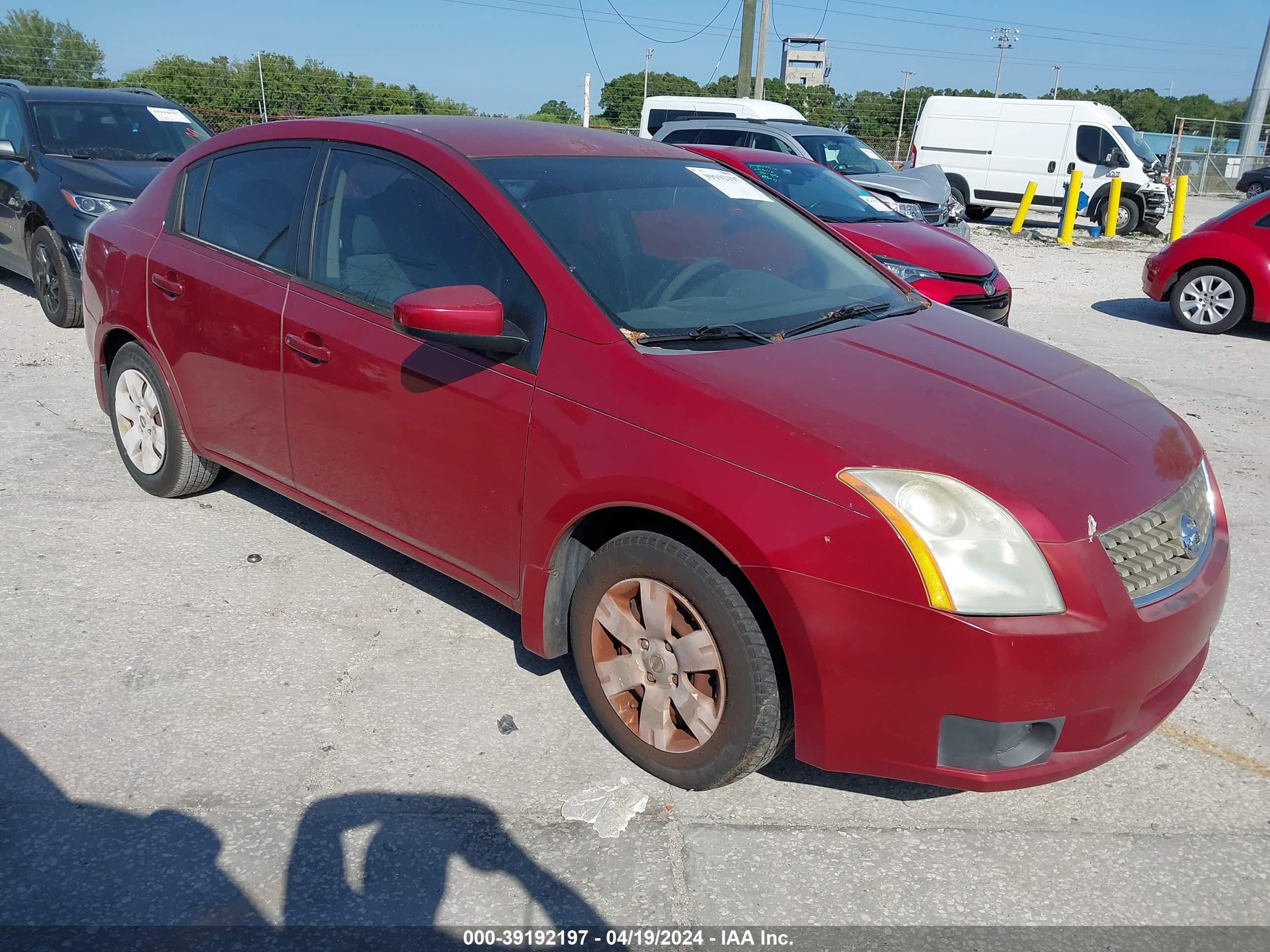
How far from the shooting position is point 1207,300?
32.2ft

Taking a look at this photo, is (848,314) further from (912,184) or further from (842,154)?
(912,184)

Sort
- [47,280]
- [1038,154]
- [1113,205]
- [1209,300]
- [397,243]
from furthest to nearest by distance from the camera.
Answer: [1038,154]
[1113,205]
[1209,300]
[47,280]
[397,243]

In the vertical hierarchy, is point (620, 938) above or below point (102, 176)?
below

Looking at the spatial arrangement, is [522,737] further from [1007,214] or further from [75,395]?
[1007,214]

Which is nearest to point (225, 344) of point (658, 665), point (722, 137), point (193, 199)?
point (193, 199)

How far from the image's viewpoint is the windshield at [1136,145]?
63.5ft

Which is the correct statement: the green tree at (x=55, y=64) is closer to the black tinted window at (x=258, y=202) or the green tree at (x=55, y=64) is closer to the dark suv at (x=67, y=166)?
the dark suv at (x=67, y=166)

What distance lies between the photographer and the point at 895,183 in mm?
12820

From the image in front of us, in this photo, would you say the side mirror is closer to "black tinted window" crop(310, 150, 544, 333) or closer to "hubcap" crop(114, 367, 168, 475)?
"black tinted window" crop(310, 150, 544, 333)

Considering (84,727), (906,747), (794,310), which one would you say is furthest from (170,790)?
(794,310)

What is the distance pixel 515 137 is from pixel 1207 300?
8.46 m

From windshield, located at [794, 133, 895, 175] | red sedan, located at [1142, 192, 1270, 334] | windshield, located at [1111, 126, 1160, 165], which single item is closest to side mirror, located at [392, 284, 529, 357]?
red sedan, located at [1142, 192, 1270, 334]

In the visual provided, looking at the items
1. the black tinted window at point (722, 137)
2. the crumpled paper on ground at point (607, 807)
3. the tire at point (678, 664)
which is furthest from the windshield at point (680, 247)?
the black tinted window at point (722, 137)

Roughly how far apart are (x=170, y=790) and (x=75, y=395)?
4451mm
